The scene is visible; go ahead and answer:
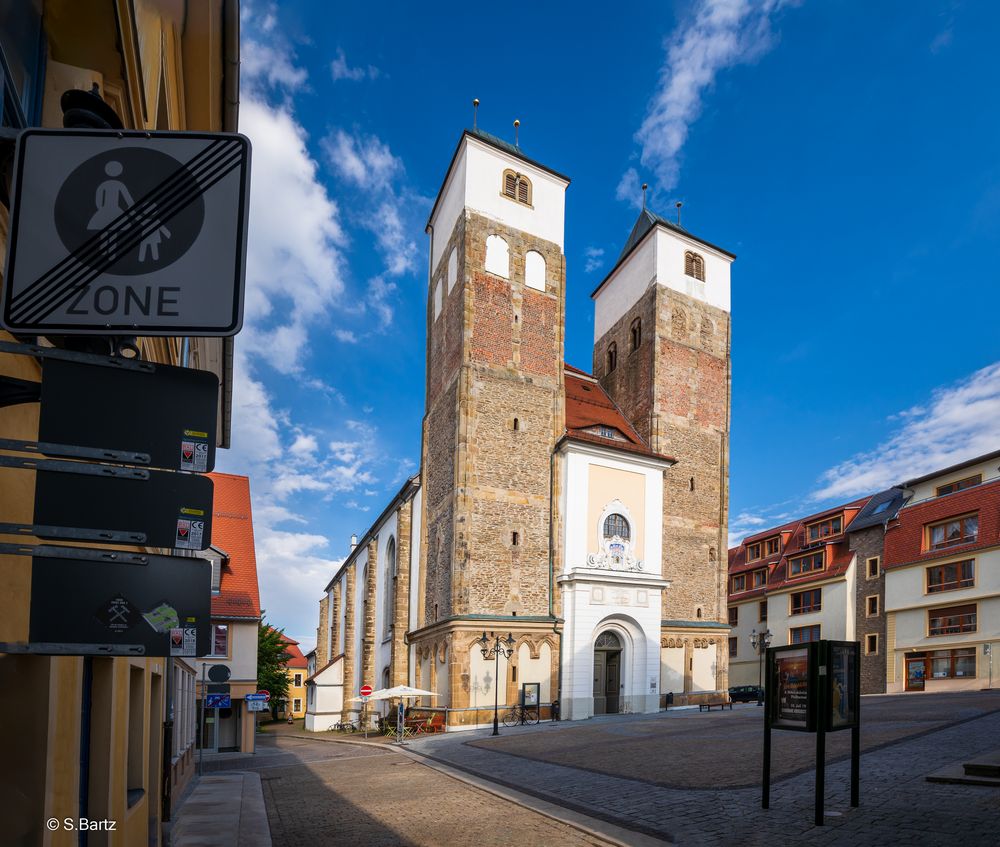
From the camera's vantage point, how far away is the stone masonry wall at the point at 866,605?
4372cm

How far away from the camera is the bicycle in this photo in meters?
32.2

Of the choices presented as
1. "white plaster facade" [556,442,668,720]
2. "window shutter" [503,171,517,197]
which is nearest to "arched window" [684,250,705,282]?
"window shutter" [503,171,517,197]

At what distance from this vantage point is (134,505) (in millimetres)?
2197

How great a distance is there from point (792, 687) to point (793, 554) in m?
44.2

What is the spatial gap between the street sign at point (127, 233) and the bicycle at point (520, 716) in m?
32.1

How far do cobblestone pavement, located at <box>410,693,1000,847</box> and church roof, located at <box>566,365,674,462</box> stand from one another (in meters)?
20.1

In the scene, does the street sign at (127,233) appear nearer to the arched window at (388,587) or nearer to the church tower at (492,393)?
the church tower at (492,393)

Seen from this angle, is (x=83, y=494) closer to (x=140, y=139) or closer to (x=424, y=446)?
(x=140, y=139)

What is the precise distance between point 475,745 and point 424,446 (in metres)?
19.5

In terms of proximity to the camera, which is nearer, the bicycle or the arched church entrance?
the bicycle

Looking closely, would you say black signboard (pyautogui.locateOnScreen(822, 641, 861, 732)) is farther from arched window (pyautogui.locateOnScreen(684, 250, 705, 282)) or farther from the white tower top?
arched window (pyautogui.locateOnScreen(684, 250, 705, 282))

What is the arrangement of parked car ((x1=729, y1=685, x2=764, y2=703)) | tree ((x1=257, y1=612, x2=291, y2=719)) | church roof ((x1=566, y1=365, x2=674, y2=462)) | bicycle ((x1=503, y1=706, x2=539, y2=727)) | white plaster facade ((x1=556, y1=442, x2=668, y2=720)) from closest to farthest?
1. bicycle ((x1=503, y1=706, x2=539, y2=727))
2. white plaster facade ((x1=556, y1=442, x2=668, y2=720))
3. church roof ((x1=566, y1=365, x2=674, y2=462))
4. parked car ((x1=729, y1=685, x2=764, y2=703))
5. tree ((x1=257, y1=612, x2=291, y2=719))

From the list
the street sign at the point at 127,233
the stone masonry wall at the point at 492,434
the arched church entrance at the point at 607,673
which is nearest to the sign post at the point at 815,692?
the street sign at the point at 127,233

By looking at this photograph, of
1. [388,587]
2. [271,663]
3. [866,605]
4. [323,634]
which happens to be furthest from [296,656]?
[866,605]
